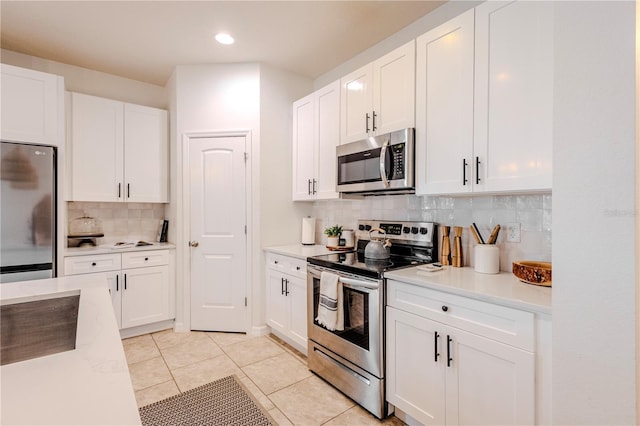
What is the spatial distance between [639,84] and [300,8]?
210 centimetres

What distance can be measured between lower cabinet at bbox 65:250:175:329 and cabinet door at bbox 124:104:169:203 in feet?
2.16

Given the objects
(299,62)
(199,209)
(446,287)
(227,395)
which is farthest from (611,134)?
(199,209)

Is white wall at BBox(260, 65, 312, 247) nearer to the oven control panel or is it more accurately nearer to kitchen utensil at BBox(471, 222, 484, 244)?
the oven control panel

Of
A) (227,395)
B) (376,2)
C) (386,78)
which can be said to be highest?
(376,2)

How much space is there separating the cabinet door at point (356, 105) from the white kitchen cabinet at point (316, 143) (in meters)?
0.07

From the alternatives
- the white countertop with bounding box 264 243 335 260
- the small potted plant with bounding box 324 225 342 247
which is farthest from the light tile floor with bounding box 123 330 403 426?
the small potted plant with bounding box 324 225 342 247

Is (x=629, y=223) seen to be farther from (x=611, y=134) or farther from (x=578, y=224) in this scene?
(x=611, y=134)

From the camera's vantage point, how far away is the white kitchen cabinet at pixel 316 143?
9.00ft

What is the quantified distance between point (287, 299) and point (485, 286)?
176cm

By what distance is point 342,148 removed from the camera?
8.45 ft

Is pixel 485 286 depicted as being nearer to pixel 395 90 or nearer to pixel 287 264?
pixel 395 90

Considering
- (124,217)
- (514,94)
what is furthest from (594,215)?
(124,217)

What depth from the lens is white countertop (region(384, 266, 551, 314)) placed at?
1.32m

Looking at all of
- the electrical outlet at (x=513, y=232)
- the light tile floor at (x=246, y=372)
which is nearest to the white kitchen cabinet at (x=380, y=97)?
the electrical outlet at (x=513, y=232)
